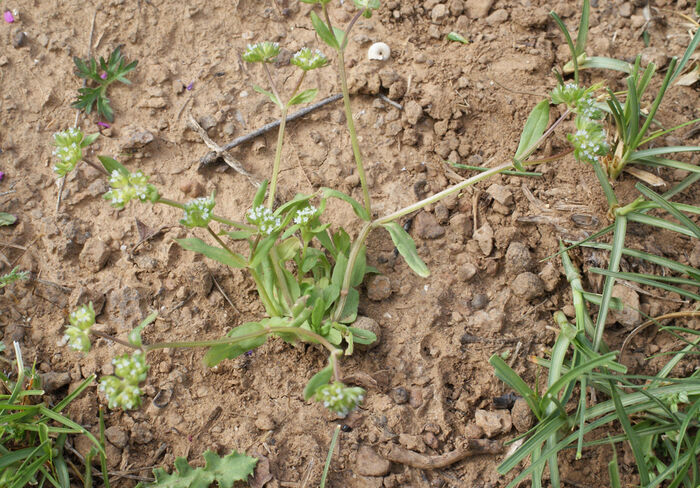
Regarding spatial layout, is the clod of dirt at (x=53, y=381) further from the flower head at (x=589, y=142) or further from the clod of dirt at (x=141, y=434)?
the flower head at (x=589, y=142)

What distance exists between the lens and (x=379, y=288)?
2943 millimetres

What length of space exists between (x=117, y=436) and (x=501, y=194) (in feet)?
7.64

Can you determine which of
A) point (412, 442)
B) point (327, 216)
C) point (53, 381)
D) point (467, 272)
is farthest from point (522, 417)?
point (53, 381)

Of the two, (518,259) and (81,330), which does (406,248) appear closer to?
(518,259)

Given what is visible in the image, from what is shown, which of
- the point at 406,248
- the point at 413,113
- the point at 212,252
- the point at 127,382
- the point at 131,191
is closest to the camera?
the point at 127,382

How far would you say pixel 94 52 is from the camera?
3457 millimetres

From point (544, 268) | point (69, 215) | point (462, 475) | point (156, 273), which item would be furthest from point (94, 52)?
point (462, 475)

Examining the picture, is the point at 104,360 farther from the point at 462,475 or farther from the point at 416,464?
the point at 462,475

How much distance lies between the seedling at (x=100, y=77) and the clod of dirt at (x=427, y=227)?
6.27ft

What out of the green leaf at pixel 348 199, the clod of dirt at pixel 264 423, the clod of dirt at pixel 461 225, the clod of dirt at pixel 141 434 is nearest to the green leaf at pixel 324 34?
the green leaf at pixel 348 199

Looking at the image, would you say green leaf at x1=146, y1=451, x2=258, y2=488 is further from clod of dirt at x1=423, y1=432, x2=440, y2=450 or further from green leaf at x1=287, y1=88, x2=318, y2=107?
green leaf at x1=287, y1=88, x2=318, y2=107

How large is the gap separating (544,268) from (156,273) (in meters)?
2.07

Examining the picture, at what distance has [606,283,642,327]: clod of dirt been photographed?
282cm

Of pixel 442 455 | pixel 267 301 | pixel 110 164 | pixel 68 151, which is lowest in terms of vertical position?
pixel 442 455
